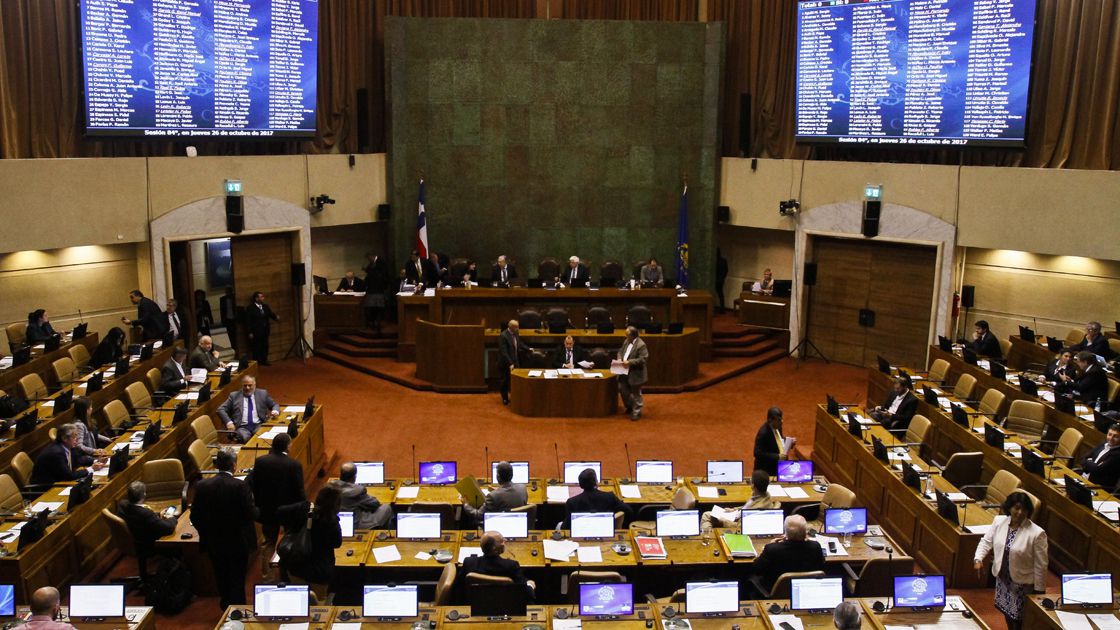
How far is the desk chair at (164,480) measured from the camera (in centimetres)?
962

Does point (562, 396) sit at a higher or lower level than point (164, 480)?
lower

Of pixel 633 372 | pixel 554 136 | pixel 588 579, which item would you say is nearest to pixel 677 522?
pixel 588 579

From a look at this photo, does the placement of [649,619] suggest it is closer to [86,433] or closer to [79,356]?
[86,433]

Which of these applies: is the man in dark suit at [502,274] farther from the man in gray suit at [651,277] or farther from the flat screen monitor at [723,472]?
the flat screen monitor at [723,472]

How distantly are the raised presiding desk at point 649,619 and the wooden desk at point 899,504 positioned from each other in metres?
1.60

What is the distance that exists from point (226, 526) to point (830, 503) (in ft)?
17.6

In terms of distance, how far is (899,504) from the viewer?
9.70 meters

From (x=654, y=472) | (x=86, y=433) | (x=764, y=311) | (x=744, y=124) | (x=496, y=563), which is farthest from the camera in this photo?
(x=744, y=124)

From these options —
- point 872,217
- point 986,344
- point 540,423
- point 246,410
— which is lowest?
point 540,423

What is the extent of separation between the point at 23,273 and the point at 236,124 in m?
4.04

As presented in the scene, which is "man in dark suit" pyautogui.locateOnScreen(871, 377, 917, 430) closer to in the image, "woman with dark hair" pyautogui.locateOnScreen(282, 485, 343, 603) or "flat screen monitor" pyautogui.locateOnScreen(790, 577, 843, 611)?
"flat screen monitor" pyautogui.locateOnScreen(790, 577, 843, 611)

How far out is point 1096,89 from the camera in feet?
48.4

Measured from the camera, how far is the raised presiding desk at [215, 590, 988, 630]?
6.79 metres

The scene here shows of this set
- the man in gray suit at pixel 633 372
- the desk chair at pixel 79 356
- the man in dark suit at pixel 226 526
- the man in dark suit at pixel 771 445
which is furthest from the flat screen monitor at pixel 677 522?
the desk chair at pixel 79 356
